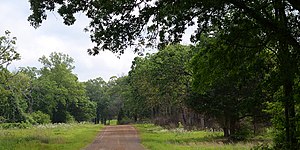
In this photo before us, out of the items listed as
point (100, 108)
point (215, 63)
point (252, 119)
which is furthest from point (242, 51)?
point (100, 108)

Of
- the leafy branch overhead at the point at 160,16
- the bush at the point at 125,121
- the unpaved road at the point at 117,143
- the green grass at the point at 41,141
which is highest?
the leafy branch overhead at the point at 160,16

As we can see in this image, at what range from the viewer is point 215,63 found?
12.8 meters

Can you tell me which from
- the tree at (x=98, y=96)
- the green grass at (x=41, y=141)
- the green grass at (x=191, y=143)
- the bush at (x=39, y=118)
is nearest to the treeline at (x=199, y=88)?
the bush at (x=39, y=118)

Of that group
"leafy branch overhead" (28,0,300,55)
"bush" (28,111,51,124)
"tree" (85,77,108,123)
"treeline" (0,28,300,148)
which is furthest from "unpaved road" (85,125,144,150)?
"tree" (85,77,108,123)

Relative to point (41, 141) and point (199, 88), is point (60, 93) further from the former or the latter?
point (199, 88)

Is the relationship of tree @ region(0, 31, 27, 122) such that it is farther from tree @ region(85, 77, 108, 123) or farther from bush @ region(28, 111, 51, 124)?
tree @ region(85, 77, 108, 123)

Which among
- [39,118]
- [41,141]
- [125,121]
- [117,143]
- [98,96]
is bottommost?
[117,143]

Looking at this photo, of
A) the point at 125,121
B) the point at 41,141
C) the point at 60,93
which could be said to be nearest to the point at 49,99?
the point at 60,93

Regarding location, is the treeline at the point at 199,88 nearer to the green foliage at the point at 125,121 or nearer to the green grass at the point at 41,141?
the green foliage at the point at 125,121

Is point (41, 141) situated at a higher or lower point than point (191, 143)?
higher

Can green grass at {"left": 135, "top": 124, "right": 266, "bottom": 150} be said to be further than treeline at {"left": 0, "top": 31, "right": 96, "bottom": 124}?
No

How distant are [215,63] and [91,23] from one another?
174 inches

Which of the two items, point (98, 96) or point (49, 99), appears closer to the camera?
point (49, 99)

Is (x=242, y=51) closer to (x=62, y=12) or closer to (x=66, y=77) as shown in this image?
(x=62, y=12)
